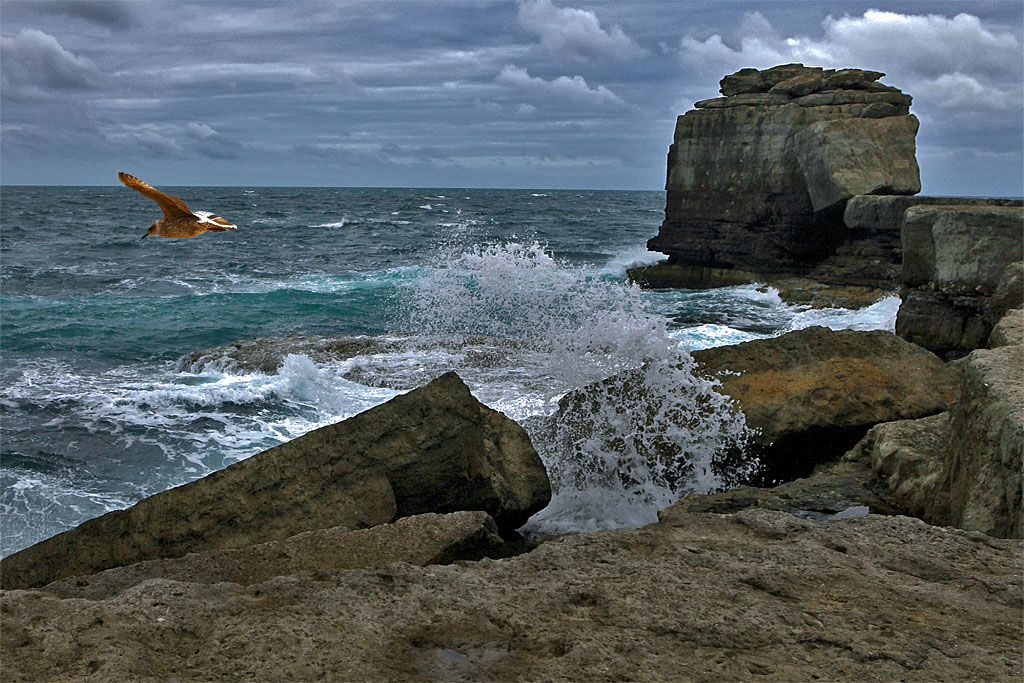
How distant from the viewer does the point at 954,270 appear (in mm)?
9289

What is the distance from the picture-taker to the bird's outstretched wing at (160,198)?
3.27 metres

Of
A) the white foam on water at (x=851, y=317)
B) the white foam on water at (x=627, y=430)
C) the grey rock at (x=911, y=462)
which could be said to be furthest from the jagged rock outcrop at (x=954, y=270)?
the grey rock at (x=911, y=462)

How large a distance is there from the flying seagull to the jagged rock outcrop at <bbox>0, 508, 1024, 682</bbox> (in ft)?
4.77

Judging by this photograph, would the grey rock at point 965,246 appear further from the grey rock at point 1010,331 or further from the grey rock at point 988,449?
the grey rock at point 988,449

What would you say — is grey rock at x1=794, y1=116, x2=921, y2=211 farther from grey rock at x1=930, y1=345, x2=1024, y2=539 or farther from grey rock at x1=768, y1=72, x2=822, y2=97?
grey rock at x1=930, y1=345, x2=1024, y2=539

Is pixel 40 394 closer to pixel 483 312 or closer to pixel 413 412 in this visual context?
pixel 483 312

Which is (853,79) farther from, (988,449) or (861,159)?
(988,449)

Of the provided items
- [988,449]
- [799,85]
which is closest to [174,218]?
[988,449]

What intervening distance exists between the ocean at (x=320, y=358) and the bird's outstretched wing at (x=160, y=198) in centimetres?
275

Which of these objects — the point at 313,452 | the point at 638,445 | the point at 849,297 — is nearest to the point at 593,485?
the point at 638,445

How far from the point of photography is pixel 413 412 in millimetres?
4348

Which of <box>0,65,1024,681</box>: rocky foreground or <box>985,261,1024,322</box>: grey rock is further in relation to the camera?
<box>985,261,1024,322</box>: grey rock

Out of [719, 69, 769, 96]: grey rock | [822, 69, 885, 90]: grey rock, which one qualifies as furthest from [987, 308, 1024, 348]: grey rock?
[719, 69, 769, 96]: grey rock

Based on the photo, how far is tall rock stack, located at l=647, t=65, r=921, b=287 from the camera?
17.4 m
